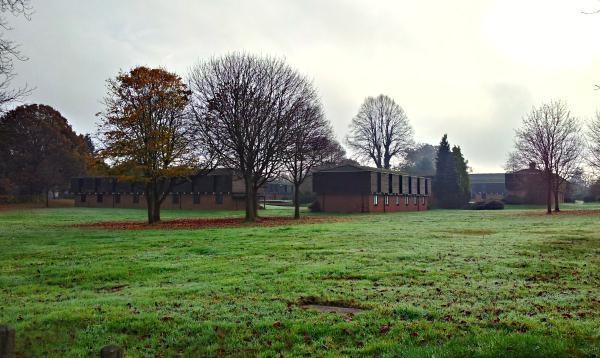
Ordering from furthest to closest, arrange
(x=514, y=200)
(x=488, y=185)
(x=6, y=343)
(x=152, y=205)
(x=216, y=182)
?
(x=488, y=185) → (x=514, y=200) → (x=216, y=182) → (x=152, y=205) → (x=6, y=343)

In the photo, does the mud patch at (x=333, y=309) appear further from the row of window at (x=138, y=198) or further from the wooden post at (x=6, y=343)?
the row of window at (x=138, y=198)

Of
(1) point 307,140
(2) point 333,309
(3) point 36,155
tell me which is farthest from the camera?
(3) point 36,155

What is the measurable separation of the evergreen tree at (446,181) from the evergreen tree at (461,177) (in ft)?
1.85

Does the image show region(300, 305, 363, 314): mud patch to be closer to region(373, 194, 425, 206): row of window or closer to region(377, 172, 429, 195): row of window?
region(373, 194, 425, 206): row of window

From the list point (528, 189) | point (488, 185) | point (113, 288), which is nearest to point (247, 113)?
point (113, 288)

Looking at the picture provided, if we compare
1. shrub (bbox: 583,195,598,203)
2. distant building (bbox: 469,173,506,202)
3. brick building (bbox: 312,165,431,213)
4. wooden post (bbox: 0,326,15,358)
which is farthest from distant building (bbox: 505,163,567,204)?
wooden post (bbox: 0,326,15,358)

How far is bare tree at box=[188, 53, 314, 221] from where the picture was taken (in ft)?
136

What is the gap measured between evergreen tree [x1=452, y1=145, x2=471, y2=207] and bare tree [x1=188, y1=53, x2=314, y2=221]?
5530 centimetres

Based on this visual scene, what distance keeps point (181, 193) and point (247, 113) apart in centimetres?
4432

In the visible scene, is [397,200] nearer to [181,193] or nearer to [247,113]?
[181,193]

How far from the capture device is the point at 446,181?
92500 millimetres

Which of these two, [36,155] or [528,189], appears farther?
[528,189]

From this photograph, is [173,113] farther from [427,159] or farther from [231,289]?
[427,159]

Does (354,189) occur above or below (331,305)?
above
